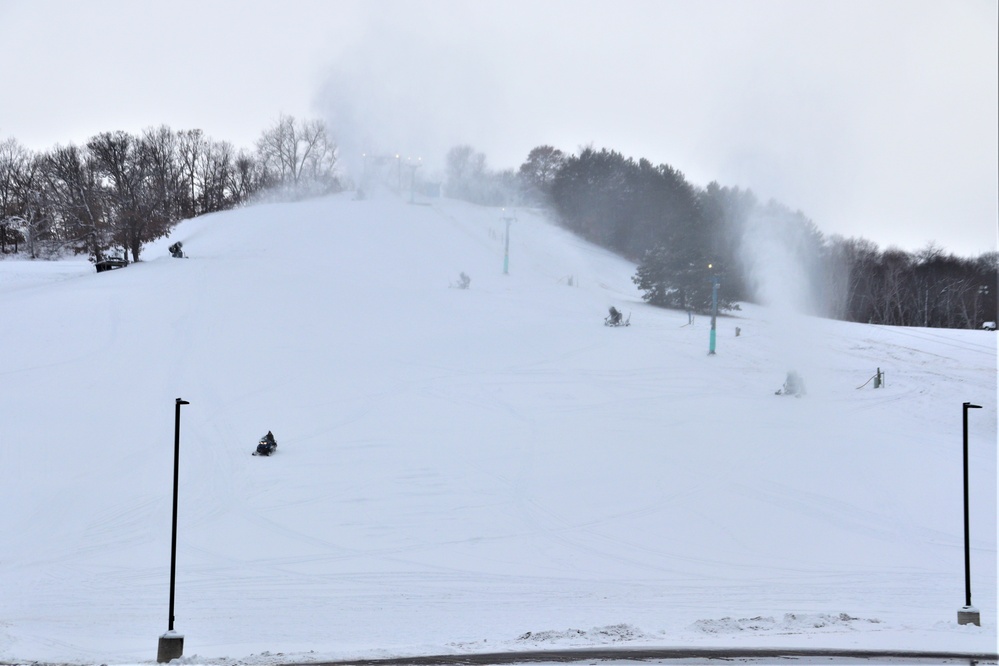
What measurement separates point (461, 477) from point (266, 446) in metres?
4.75

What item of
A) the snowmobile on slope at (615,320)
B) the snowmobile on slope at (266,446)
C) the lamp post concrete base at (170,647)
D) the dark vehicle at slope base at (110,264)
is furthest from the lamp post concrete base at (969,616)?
the dark vehicle at slope base at (110,264)

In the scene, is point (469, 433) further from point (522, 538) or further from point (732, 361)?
point (732, 361)

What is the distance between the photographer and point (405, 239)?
50875mm

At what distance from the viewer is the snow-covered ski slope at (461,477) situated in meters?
12.7

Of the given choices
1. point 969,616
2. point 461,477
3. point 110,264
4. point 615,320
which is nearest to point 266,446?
point 461,477

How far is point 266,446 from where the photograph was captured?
64.9 feet

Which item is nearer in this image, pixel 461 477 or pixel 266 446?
pixel 461 477

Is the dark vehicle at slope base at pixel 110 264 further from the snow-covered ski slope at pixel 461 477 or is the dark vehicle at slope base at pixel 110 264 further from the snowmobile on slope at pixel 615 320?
the snowmobile on slope at pixel 615 320

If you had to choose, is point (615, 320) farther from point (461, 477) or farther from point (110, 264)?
point (110, 264)

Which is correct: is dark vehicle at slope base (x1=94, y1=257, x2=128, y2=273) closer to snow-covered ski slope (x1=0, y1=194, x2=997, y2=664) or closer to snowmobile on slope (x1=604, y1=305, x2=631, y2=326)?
snow-covered ski slope (x1=0, y1=194, x2=997, y2=664)

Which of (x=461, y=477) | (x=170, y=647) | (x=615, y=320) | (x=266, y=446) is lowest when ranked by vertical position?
(x=170, y=647)

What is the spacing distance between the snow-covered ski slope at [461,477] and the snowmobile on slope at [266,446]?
326mm

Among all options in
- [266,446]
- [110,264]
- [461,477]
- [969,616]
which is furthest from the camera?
[110,264]

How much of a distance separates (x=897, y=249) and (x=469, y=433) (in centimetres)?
6276
